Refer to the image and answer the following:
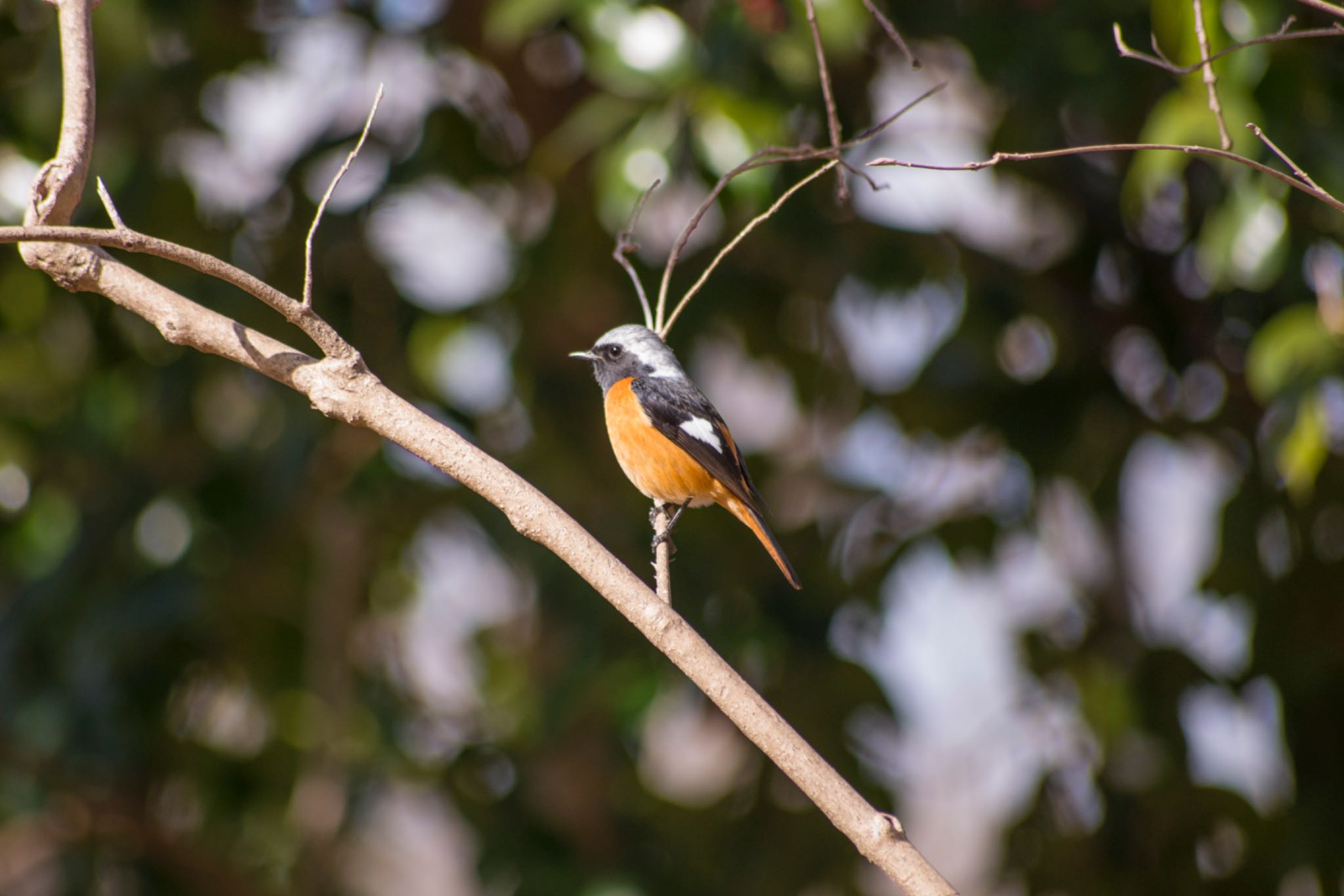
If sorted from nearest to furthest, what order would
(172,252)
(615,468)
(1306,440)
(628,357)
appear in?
(172,252) → (1306,440) → (628,357) → (615,468)

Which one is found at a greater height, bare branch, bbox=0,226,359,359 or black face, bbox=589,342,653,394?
bare branch, bbox=0,226,359,359

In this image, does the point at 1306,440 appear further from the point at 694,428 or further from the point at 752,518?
the point at 694,428

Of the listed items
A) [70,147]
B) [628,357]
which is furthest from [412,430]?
[628,357]

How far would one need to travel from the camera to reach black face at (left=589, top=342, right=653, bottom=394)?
11.5 ft

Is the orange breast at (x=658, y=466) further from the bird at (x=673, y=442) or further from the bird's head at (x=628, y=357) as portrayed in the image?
the bird's head at (x=628, y=357)

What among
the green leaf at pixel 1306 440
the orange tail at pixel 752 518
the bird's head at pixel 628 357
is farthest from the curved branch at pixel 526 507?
the green leaf at pixel 1306 440

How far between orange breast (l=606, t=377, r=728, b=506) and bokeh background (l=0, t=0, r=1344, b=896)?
65 cm

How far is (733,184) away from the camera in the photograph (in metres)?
3.35

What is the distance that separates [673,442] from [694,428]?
71 millimetres

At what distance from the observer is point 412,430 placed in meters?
1.91

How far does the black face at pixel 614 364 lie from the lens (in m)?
3.51

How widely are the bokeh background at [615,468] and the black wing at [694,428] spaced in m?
0.54

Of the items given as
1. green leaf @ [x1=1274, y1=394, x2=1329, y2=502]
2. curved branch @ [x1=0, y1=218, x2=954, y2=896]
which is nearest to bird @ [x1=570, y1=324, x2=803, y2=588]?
curved branch @ [x1=0, y1=218, x2=954, y2=896]

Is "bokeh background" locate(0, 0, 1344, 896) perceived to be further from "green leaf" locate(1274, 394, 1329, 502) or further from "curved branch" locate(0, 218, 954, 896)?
"curved branch" locate(0, 218, 954, 896)
